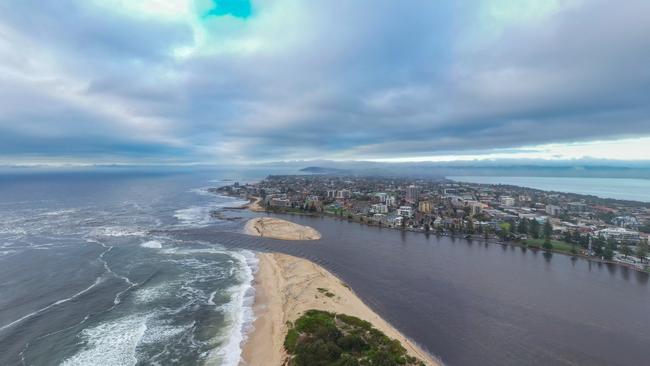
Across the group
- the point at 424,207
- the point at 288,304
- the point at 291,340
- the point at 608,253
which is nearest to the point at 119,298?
the point at 288,304

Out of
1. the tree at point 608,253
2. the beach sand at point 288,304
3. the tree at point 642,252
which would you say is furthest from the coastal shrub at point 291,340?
the tree at point 642,252

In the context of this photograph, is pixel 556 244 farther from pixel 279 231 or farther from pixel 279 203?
pixel 279 203

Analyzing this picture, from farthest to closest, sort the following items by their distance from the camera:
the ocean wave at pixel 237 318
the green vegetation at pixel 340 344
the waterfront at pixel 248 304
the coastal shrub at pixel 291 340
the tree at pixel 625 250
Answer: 1. the tree at pixel 625 250
2. the waterfront at pixel 248 304
3. the coastal shrub at pixel 291 340
4. the ocean wave at pixel 237 318
5. the green vegetation at pixel 340 344

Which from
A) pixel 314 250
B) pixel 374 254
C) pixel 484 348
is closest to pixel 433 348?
pixel 484 348

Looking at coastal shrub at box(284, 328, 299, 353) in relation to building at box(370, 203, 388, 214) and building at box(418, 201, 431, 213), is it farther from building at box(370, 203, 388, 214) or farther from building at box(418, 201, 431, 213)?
building at box(418, 201, 431, 213)

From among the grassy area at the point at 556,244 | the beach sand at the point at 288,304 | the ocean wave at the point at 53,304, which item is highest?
the ocean wave at the point at 53,304

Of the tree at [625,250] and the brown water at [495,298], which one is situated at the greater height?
the tree at [625,250]

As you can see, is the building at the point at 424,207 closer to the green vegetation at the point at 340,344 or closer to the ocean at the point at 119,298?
the ocean at the point at 119,298
